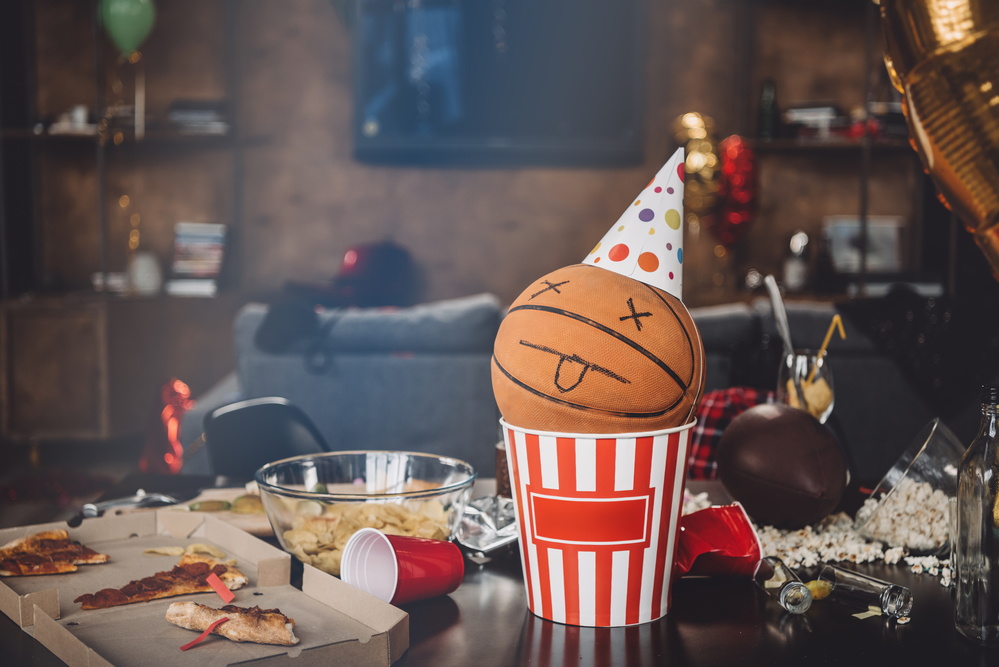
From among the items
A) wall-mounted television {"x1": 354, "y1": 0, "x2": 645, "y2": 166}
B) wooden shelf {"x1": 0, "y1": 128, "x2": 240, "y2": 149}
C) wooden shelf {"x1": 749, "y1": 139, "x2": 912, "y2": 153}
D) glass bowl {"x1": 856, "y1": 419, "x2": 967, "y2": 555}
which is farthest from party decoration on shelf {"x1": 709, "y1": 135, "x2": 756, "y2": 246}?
glass bowl {"x1": 856, "y1": 419, "x2": 967, "y2": 555}

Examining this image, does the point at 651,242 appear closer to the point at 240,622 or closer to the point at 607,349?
the point at 607,349

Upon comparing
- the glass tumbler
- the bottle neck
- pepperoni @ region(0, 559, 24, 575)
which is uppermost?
the bottle neck

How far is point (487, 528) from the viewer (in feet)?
2.50

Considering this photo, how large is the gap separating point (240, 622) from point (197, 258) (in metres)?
3.99

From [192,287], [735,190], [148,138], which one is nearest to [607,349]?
[735,190]

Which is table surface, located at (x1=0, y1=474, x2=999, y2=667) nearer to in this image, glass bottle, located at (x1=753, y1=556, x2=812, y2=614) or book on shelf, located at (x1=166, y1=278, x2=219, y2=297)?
glass bottle, located at (x1=753, y1=556, x2=812, y2=614)

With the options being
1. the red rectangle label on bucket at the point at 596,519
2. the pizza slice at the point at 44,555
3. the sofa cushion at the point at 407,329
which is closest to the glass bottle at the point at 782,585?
the red rectangle label on bucket at the point at 596,519

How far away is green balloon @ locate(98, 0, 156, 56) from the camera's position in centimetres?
390

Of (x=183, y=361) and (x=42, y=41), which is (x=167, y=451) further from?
(x=42, y=41)


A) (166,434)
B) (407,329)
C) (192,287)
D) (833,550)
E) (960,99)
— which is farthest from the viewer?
(192,287)

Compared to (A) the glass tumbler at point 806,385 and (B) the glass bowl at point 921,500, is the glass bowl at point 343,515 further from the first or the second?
(A) the glass tumbler at point 806,385

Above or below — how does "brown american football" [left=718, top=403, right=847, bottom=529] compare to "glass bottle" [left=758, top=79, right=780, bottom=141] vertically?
below

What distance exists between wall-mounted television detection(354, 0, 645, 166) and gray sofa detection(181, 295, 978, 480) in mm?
2214

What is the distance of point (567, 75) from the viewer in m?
4.34
